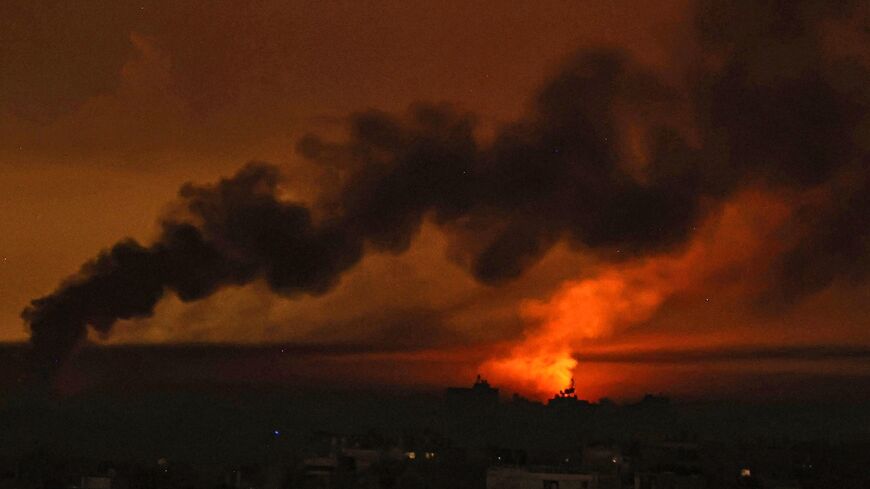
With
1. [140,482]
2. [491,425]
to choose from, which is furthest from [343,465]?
[491,425]

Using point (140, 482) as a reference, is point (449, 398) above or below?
above

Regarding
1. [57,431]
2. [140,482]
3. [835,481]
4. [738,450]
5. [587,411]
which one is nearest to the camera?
[140,482]

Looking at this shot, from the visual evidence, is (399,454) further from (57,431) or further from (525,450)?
(57,431)

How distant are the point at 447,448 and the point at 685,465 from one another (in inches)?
234

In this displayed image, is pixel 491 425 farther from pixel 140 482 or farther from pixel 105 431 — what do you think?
pixel 140 482

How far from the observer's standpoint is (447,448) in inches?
1742

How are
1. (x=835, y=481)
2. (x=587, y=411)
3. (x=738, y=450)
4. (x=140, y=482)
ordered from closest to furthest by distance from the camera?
1. (x=140, y=482)
2. (x=835, y=481)
3. (x=738, y=450)
4. (x=587, y=411)

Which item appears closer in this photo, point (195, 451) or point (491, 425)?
point (195, 451)

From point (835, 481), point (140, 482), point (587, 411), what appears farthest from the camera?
point (587, 411)

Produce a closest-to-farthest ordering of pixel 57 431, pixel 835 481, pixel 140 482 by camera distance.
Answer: pixel 140 482
pixel 57 431
pixel 835 481

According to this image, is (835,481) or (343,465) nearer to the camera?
(343,465)

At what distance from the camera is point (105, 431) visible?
4481 cm

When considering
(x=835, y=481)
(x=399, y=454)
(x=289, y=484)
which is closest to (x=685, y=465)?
(x=835, y=481)

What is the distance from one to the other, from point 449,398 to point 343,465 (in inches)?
546
